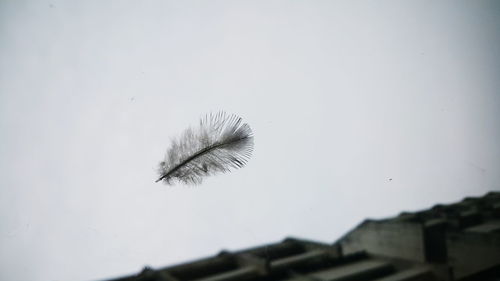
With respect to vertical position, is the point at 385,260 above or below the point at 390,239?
below

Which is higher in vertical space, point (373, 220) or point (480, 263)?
point (373, 220)

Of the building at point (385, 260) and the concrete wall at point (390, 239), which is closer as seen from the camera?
the building at point (385, 260)

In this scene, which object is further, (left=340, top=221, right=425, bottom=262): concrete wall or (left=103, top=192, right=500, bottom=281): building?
(left=340, top=221, right=425, bottom=262): concrete wall

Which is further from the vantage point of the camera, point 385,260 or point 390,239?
point 390,239

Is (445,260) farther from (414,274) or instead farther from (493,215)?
(493,215)

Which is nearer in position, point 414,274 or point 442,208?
point 414,274

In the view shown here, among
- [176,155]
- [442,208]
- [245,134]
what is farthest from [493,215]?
[176,155]

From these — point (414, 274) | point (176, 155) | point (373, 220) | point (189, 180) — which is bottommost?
point (414, 274)

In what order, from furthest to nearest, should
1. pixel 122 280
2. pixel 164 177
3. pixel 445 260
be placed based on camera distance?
1. pixel 445 260
2. pixel 122 280
3. pixel 164 177
